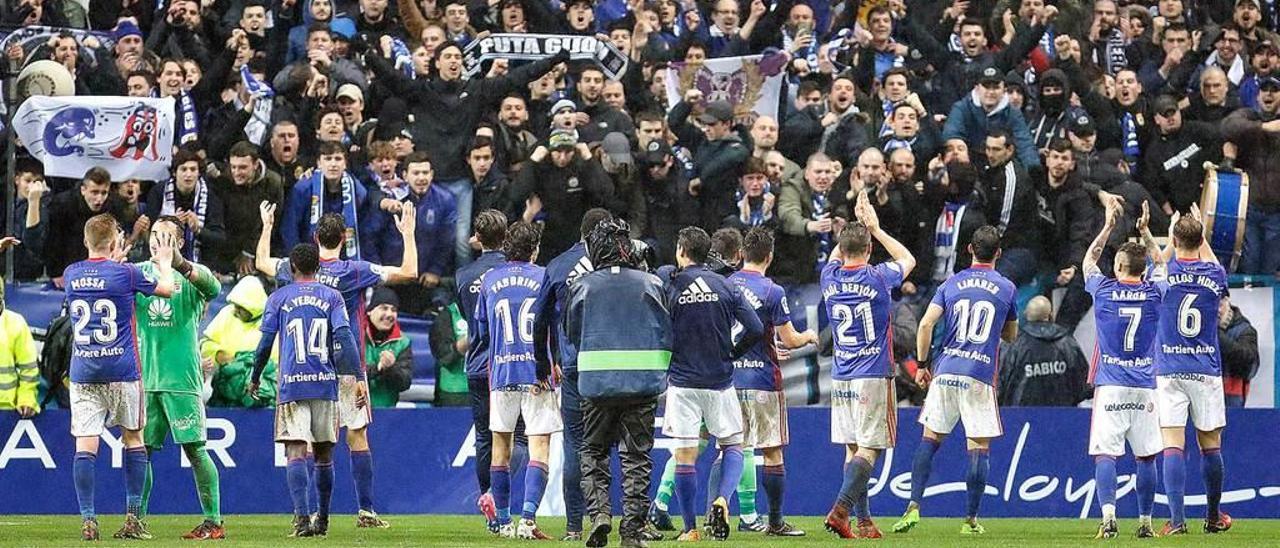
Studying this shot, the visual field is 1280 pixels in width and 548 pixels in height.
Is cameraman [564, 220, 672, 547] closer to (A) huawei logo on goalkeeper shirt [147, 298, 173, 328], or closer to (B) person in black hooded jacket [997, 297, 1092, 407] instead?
(A) huawei logo on goalkeeper shirt [147, 298, 173, 328]

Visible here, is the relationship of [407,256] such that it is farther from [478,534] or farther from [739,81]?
[739,81]

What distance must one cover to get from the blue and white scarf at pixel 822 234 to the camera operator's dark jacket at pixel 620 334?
7290 millimetres

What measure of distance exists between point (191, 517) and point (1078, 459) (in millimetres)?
8327

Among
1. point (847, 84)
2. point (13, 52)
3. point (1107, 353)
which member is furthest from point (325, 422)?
point (847, 84)

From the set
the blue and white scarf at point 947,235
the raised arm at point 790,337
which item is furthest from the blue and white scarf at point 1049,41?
the raised arm at point 790,337

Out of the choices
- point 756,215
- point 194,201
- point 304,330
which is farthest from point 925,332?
point 194,201

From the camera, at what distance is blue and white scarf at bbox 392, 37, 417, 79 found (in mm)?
20344

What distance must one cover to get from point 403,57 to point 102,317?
25.2 feet

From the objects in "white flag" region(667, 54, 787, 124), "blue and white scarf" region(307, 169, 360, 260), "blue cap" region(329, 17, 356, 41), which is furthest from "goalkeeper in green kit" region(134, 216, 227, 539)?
"white flag" region(667, 54, 787, 124)

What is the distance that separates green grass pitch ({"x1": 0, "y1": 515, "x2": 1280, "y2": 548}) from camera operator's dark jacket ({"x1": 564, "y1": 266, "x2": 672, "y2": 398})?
158cm

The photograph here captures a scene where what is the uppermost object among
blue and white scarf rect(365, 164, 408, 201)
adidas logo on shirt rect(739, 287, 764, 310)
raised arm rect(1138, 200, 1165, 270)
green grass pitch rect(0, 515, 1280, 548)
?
blue and white scarf rect(365, 164, 408, 201)

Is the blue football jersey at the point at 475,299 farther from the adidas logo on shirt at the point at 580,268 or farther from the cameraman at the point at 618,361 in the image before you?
the cameraman at the point at 618,361

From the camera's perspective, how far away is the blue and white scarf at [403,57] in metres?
20.3

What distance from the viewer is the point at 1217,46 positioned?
2150 cm
